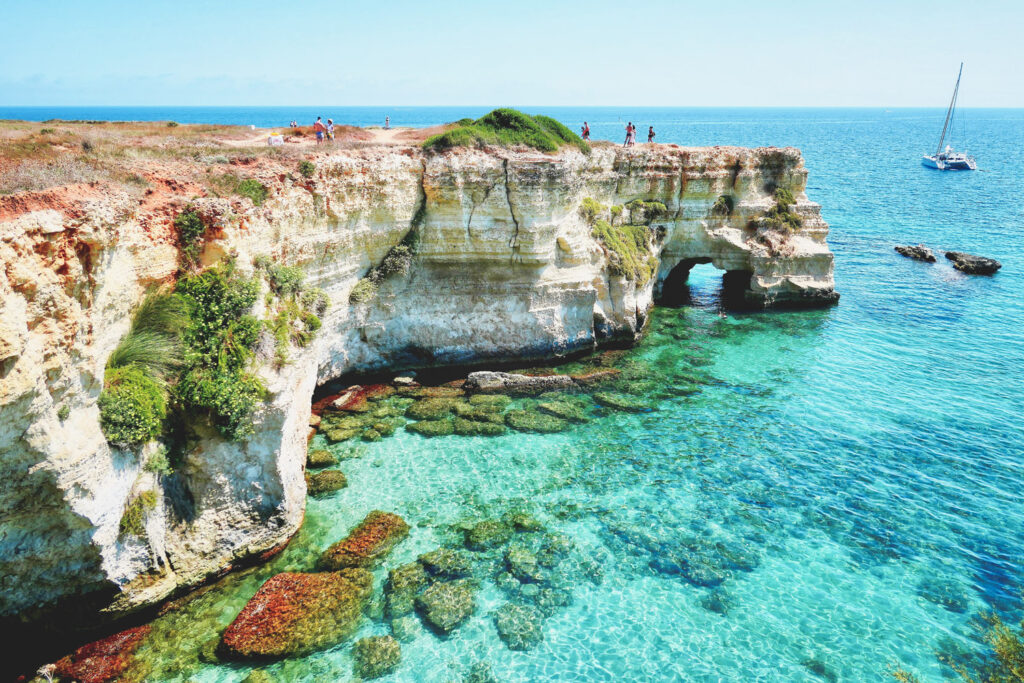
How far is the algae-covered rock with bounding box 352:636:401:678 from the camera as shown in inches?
472

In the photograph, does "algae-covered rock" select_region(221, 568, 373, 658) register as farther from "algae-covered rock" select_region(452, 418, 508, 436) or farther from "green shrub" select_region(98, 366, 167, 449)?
"algae-covered rock" select_region(452, 418, 508, 436)

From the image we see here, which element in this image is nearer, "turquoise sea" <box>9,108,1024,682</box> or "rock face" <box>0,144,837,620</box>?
"rock face" <box>0,144,837,620</box>

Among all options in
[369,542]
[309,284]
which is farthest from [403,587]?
[309,284]

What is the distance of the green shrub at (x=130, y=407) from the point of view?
12031 millimetres

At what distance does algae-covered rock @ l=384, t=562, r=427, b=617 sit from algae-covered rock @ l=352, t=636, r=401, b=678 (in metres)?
0.85

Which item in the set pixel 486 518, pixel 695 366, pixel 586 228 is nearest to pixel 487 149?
pixel 586 228

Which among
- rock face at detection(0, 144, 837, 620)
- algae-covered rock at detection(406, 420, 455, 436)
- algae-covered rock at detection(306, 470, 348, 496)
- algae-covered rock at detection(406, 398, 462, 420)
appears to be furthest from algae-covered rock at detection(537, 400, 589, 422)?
algae-covered rock at detection(306, 470, 348, 496)

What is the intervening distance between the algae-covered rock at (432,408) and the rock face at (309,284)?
3230 mm

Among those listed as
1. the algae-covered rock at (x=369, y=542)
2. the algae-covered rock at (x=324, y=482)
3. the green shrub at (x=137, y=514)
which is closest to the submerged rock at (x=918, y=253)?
the algae-covered rock at (x=369, y=542)

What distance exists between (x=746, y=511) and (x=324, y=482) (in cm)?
1339

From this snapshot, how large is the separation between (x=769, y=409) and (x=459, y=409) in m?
12.9

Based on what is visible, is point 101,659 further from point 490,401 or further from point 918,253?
point 918,253

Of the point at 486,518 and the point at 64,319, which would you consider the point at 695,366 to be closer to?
the point at 486,518

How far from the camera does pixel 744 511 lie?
55.9ft
